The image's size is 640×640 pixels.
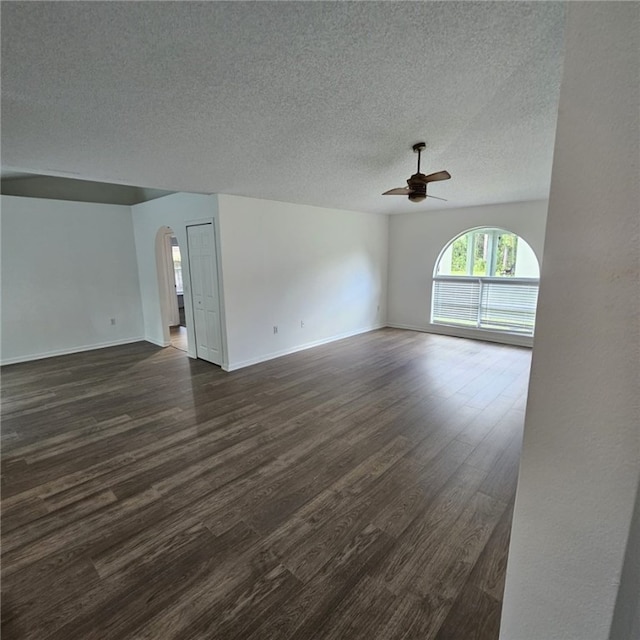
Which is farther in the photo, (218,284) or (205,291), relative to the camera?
(205,291)

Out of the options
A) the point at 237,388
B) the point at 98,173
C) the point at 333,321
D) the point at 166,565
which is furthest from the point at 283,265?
the point at 166,565

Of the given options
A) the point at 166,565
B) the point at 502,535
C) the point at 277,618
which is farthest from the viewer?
the point at 502,535

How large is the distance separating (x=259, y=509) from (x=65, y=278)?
18.5 ft

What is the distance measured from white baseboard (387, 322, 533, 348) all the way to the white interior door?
4262mm

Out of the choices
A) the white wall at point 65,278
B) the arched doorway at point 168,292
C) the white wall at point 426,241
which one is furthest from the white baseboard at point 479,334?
the white wall at point 65,278

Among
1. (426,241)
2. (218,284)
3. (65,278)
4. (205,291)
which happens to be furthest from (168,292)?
(426,241)

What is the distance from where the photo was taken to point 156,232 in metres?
5.84

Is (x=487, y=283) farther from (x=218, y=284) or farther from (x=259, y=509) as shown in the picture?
(x=259, y=509)

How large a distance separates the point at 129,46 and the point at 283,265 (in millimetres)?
3649

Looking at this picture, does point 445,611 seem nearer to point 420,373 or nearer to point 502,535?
point 502,535

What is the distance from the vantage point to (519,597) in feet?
2.48

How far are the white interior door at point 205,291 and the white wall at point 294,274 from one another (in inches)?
10.1

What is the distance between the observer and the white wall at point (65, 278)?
520 centimetres

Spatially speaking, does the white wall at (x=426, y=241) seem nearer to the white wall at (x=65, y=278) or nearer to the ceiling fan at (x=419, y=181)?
the ceiling fan at (x=419, y=181)
